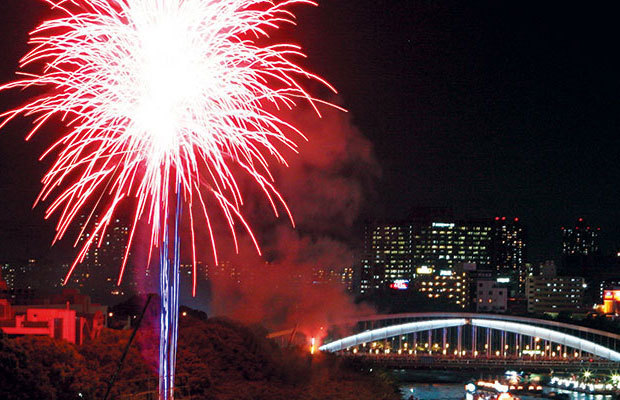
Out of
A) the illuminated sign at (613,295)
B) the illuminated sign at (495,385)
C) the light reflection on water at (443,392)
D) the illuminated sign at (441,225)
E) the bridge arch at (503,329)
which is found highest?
the illuminated sign at (441,225)

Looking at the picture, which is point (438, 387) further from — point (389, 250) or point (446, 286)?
point (389, 250)

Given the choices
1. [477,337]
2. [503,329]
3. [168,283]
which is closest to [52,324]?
[168,283]

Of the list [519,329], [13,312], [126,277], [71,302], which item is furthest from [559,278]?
[13,312]

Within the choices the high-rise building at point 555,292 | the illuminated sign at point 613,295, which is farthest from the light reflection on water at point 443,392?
the high-rise building at point 555,292

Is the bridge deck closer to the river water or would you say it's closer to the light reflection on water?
the river water

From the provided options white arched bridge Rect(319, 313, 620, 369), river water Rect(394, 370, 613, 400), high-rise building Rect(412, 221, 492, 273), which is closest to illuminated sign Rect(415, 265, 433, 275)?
high-rise building Rect(412, 221, 492, 273)

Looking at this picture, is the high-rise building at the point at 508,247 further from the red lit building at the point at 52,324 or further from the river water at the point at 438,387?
the red lit building at the point at 52,324
